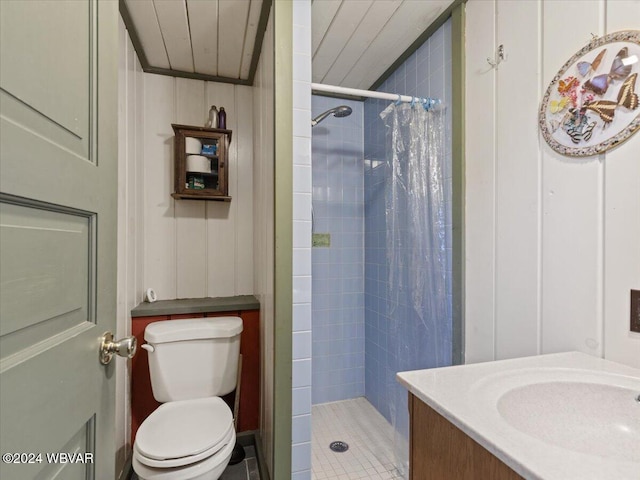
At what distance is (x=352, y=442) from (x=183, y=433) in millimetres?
1072

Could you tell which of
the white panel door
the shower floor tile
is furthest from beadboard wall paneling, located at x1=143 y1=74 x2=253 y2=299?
the white panel door

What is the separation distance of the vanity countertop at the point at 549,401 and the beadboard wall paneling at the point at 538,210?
0.63 feet

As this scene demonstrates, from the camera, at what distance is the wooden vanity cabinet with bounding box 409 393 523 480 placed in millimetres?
547

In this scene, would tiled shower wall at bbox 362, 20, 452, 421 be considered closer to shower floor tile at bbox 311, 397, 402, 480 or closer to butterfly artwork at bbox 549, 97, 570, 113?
→ shower floor tile at bbox 311, 397, 402, 480

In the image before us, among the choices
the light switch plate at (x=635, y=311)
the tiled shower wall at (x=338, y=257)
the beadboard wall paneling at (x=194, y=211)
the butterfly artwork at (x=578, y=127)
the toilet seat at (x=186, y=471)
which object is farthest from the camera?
the tiled shower wall at (x=338, y=257)

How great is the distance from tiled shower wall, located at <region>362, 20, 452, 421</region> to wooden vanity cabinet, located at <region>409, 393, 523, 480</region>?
3.00 ft

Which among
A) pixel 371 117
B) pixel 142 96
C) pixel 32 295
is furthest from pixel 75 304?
pixel 371 117

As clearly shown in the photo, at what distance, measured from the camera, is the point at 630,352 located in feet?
2.80

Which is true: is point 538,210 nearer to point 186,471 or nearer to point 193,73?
point 186,471

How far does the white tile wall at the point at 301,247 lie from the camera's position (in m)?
1.25

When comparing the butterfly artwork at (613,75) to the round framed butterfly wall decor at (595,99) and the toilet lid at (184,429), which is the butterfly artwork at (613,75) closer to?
the round framed butterfly wall decor at (595,99)

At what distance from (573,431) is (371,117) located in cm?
209

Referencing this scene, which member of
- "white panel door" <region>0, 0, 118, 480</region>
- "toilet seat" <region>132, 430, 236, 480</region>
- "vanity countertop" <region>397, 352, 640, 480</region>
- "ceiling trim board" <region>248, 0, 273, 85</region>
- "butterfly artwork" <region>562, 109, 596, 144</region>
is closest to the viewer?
"white panel door" <region>0, 0, 118, 480</region>

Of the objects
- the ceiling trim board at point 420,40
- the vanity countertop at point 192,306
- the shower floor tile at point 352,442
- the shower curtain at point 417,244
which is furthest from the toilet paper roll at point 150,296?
the ceiling trim board at point 420,40
